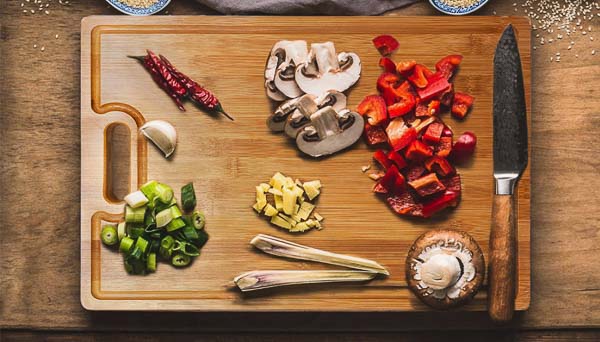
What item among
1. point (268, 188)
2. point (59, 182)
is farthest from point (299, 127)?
point (59, 182)

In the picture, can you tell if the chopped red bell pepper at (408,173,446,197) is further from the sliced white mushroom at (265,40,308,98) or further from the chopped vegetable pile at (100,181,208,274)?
the chopped vegetable pile at (100,181,208,274)

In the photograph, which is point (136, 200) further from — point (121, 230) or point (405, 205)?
point (405, 205)

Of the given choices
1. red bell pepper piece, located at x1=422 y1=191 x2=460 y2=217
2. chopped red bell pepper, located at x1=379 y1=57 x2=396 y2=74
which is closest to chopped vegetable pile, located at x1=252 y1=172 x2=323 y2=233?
red bell pepper piece, located at x1=422 y1=191 x2=460 y2=217

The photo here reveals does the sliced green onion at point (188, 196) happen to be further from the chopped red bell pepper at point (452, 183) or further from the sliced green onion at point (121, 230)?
the chopped red bell pepper at point (452, 183)

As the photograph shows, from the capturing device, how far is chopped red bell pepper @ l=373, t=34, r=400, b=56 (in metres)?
2.81

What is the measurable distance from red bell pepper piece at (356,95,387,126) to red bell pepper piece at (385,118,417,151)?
6cm

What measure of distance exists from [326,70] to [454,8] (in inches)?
23.3

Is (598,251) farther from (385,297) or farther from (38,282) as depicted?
(38,282)

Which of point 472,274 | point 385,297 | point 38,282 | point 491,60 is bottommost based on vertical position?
point 38,282

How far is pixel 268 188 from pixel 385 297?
64cm

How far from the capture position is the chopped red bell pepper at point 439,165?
9.10 feet

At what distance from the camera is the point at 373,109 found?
280 centimetres

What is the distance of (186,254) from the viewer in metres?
2.81

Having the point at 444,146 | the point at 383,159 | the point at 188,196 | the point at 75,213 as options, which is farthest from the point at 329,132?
the point at 75,213
